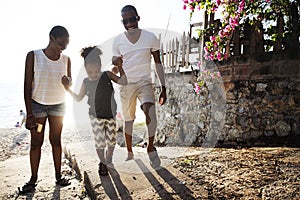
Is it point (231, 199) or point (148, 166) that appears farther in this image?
point (148, 166)

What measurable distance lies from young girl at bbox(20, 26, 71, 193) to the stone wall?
3021 millimetres

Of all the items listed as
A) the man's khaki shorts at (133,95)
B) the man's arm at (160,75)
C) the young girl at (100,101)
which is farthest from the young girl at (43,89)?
the man's arm at (160,75)

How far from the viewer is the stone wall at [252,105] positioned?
4.25m

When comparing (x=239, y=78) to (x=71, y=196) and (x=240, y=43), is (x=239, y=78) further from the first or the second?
(x=71, y=196)

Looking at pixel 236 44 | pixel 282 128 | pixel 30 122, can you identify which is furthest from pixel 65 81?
pixel 282 128

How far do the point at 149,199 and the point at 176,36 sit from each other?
5.86 meters

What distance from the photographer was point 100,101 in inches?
107

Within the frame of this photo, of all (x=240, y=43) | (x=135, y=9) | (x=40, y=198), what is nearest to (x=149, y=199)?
(x=40, y=198)

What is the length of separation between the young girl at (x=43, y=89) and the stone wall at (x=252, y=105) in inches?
119

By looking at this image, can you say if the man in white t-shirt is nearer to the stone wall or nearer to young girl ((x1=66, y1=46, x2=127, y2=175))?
young girl ((x1=66, y1=46, x2=127, y2=175))

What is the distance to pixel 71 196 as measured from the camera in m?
2.40

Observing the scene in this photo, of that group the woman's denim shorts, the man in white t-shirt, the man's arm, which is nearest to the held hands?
the man in white t-shirt

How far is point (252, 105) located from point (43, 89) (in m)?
3.39

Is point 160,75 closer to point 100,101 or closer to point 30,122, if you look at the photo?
Result: point 100,101
